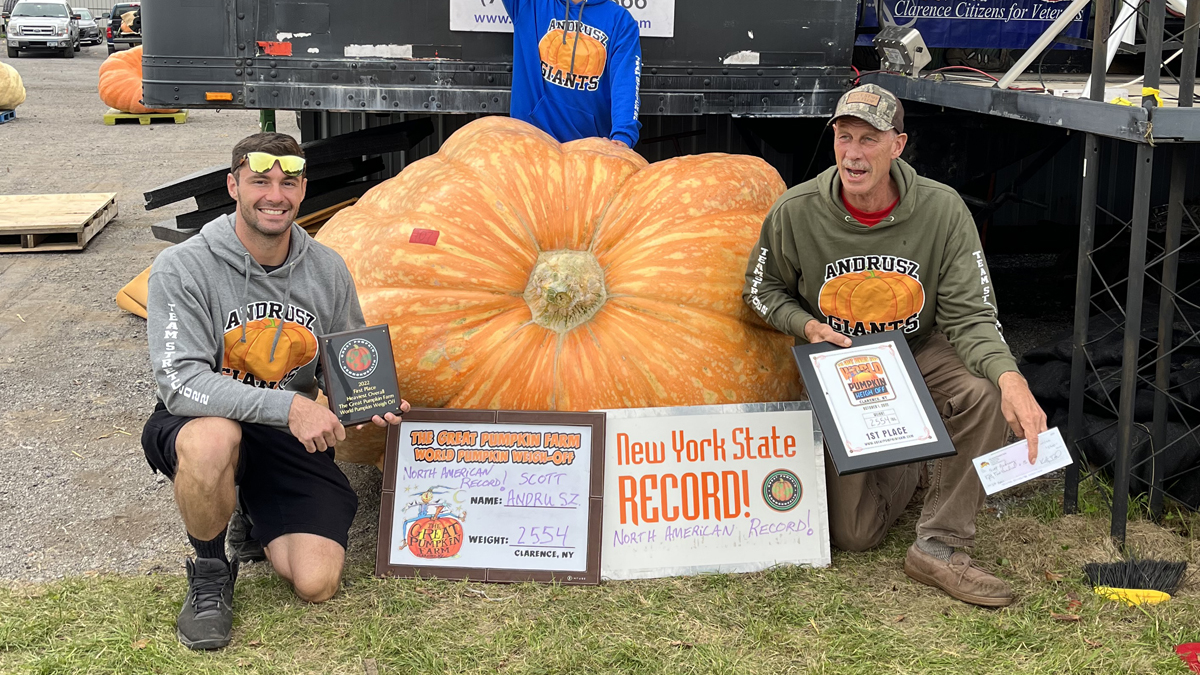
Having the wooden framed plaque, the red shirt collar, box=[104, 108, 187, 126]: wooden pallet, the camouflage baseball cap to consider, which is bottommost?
the wooden framed plaque

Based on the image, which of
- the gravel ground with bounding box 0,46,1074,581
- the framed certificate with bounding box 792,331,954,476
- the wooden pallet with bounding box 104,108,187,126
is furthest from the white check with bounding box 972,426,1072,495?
the wooden pallet with bounding box 104,108,187,126

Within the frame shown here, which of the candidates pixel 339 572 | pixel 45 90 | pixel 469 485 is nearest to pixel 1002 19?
pixel 469 485

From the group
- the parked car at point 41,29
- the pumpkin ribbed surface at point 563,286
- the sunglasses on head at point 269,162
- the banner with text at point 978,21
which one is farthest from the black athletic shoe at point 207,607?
the parked car at point 41,29

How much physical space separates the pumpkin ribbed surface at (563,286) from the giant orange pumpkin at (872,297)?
0.32 metres

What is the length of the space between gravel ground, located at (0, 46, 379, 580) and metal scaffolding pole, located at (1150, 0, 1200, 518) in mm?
2783

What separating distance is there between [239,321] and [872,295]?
6.53 feet

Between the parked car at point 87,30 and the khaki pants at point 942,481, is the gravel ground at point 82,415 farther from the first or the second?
the parked car at point 87,30

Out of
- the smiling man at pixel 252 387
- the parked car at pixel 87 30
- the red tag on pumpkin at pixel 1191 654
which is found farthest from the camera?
the parked car at pixel 87 30

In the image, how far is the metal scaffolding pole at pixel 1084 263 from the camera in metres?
3.62

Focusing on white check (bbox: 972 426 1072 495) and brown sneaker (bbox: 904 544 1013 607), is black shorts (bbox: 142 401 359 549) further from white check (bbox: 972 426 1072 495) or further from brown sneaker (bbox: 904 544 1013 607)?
white check (bbox: 972 426 1072 495)

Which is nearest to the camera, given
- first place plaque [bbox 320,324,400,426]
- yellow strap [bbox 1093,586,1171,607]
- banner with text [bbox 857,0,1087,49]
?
first place plaque [bbox 320,324,400,426]

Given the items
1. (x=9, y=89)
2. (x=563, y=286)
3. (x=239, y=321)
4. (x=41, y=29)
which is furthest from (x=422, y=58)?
(x=41, y=29)

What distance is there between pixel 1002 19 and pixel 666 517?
Answer: 3728 millimetres

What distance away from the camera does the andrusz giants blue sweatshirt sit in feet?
15.6
